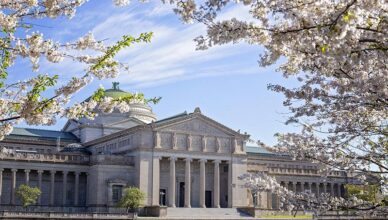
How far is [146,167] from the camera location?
7775 cm

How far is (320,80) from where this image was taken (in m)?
15.0

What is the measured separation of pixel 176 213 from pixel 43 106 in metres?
61.5

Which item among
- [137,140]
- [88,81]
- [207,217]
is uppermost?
[137,140]

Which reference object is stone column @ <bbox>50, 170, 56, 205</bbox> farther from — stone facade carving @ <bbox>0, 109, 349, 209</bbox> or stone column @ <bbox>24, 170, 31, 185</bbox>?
stone column @ <bbox>24, 170, 31, 185</bbox>

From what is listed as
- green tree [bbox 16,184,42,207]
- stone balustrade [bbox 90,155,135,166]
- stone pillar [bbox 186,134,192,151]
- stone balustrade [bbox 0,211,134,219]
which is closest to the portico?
stone pillar [bbox 186,134,192,151]

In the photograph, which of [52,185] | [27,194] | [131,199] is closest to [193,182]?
[131,199]

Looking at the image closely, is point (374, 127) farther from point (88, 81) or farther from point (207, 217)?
point (207, 217)

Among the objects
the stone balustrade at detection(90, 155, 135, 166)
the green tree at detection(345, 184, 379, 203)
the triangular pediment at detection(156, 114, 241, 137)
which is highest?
the triangular pediment at detection(156, 114, 241, 137)

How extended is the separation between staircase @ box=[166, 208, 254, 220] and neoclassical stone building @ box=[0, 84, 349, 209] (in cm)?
260

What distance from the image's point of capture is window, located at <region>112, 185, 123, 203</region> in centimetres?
7669

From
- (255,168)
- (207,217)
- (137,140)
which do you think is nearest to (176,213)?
(207,217)

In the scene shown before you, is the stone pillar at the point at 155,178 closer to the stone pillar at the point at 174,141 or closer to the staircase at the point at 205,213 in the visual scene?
the stone pillar at the point at 174,141

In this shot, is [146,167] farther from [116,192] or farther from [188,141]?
[188,141]

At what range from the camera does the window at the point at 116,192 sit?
252ft
